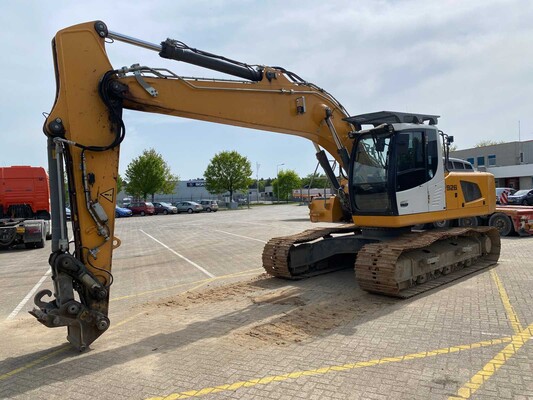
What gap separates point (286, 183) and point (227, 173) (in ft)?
73.1

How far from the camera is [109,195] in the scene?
543 cm

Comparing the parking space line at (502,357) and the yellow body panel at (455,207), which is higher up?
the yellow body panel at (455,207)

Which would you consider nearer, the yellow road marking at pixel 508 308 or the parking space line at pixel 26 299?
the yellow road marking at pixel 508 308

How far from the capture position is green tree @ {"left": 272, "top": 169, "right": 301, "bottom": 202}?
82.1 m

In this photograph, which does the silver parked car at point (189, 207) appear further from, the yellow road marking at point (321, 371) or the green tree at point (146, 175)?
the yellow road marking at point (321, 371)

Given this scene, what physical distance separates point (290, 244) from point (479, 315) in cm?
378

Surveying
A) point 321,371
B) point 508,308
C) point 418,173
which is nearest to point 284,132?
point 418,173

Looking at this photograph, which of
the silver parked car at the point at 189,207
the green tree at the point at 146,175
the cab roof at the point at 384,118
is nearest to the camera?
the cab roof at the point at 384,118

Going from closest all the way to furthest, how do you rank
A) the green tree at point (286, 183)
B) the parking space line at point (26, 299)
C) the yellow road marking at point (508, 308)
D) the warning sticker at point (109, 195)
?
the warning sticker at point (109, 195)
the yellow road marking at point (508, 308)
the parking space line at point (26, 299)
the green tree at point (286, 183)

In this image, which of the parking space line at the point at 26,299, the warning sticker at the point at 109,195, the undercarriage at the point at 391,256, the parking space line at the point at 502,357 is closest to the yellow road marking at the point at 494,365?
the parking space line at the point at 502,357

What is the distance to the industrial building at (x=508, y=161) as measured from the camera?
46.1 meters

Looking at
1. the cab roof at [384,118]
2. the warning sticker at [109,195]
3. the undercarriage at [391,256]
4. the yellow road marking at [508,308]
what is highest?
the cab roof at [384,118]

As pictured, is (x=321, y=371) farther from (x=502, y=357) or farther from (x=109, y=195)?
(x=109, y=195)

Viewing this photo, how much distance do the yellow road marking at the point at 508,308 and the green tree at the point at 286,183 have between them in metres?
73.4
